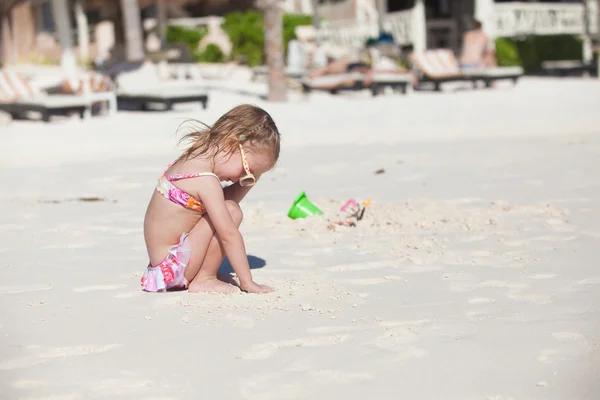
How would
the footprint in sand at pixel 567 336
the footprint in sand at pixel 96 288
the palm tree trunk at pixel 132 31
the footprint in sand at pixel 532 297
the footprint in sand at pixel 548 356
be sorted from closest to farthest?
the footprint in sand at pixel 548 356, the footprint in sand at pixel 567 336, the footprint in sand at pixel 532 297, the footprint in sand at pixel 96 288, the palm tree trunk at pixel 132 31

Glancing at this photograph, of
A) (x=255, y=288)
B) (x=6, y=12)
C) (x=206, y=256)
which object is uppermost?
(x=6, y=12)

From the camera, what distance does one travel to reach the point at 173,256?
12.9 feet

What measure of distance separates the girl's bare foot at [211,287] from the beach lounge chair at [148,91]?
443 inches

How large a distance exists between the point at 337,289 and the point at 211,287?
23.5 inches

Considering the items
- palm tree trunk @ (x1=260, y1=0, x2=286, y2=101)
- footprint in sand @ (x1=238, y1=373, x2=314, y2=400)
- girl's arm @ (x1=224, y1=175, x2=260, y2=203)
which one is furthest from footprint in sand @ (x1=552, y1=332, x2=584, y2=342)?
palm tree trunk @ (x1=260, y1=0, x2=286, y2=101)

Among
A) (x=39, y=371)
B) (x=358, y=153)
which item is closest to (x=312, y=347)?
(x=39, y=371)

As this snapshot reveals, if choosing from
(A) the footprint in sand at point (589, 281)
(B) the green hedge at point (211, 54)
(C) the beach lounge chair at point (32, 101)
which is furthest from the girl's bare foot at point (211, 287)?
(B) the green hedge at point (211, 54)

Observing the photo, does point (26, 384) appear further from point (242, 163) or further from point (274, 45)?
point (274, 45)

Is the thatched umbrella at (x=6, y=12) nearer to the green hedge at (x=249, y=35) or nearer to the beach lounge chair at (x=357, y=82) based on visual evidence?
the green hedge at (x=249, y=35)

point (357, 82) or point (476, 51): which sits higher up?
point (476, 51)

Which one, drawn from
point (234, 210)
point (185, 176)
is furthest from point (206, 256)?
point (185, 176)

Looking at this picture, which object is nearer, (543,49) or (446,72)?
(446,72)

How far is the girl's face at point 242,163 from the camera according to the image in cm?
381

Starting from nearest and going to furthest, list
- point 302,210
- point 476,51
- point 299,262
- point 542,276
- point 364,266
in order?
point 542,276, point 364,266, point 299,262, point 302,210, point 476,51
